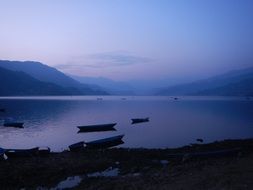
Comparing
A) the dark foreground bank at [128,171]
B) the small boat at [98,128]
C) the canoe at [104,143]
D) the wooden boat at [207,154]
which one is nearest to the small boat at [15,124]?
the small boat at [98,128]

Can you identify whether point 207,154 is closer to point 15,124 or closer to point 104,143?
point 104,143

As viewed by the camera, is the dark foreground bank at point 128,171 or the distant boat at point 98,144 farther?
the distant boat at point 98,144

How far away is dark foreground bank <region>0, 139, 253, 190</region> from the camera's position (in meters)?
19.6

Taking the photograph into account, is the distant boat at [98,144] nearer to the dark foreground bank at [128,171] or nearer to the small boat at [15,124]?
the dark foreground bank at [128,171]

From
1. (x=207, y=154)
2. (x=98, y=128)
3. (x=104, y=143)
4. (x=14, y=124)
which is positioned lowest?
(x=98, y=128)

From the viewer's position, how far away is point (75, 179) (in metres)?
24.2

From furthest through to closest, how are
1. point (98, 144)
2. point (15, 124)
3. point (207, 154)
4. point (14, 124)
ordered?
1. point (14, 124)
2. point (15, 124)
3. point (98, 144)
4. point (207, 154)

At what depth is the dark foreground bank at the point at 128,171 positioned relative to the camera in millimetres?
19625

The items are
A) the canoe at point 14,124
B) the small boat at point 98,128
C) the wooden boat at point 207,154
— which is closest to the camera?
the wooden boat at point 207,154

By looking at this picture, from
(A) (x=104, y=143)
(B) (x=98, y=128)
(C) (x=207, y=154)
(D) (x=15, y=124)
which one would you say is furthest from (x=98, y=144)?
(D) (x=15, y=124)

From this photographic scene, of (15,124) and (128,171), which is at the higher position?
(15,124)

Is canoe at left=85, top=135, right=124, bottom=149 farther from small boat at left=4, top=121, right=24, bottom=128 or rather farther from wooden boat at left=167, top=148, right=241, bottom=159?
small boat at left=4, top=121, right=24, bottom=128

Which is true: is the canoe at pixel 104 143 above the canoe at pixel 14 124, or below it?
below

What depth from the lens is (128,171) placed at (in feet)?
84.8
